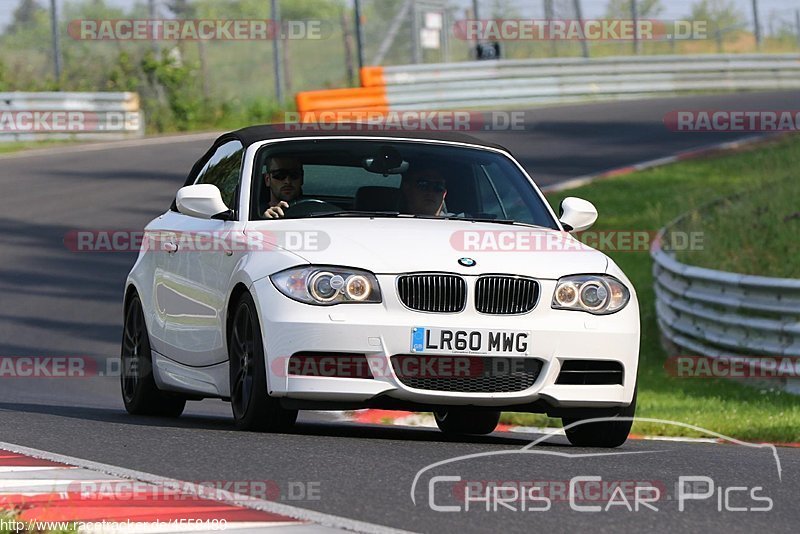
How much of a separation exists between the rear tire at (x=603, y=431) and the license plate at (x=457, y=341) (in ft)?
2.92

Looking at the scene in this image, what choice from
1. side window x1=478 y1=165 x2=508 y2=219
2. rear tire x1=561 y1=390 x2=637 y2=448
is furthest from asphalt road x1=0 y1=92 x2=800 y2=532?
side window x1=478 y1=165 x2=508 y2=219

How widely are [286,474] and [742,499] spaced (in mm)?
1822

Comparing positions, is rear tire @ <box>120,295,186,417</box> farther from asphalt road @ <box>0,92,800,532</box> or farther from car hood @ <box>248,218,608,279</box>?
car hood @ <box>248,218,608,279</box>

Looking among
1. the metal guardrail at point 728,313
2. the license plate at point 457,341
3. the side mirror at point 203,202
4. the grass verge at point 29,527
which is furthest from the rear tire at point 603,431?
the metal guardrail at point 728,313

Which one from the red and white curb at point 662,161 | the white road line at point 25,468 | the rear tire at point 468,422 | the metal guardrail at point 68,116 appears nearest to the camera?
the white road line at point 25,468

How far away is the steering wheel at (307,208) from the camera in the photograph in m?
8.70

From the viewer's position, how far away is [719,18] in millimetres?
53188

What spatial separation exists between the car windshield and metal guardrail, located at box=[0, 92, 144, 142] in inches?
840

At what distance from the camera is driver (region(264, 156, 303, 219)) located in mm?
8906

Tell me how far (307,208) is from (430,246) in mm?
1025

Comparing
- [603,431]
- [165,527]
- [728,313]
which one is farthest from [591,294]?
[728,313]

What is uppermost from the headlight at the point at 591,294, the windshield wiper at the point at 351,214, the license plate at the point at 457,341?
the windshield wiper at the point at 351,214

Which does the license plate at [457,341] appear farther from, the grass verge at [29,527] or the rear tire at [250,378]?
the grass verge at [29,527]

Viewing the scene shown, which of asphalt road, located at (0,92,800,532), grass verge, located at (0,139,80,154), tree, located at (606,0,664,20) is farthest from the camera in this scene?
tree, located at (606,0,664,20)
